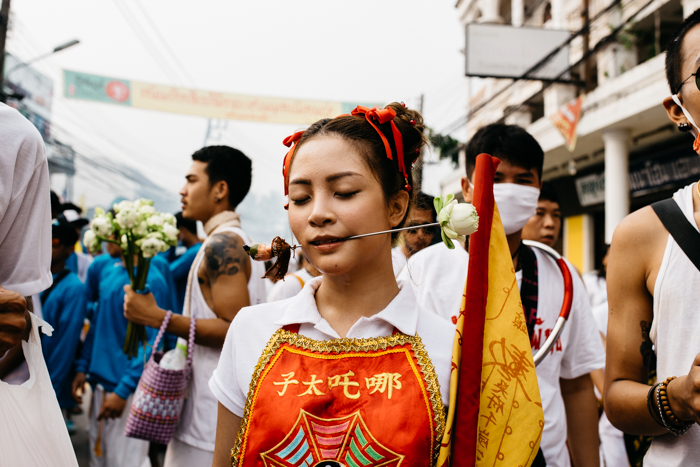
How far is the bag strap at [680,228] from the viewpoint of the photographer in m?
1.54

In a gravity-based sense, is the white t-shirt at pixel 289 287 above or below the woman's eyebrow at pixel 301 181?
below

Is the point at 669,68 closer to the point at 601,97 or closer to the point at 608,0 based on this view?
the point at 601,97

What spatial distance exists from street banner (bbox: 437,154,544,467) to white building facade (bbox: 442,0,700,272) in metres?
9.26

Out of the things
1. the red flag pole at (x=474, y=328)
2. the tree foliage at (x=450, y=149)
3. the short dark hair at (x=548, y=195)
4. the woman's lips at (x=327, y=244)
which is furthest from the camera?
the tree foliage at (x=450, y=149)

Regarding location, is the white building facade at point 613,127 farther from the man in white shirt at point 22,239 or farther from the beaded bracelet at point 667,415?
the man in white shirt at point 22,239

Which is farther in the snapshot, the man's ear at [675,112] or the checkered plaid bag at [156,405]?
the checkered plaid bag at [156,405]

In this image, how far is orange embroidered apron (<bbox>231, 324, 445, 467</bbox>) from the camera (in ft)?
4.10

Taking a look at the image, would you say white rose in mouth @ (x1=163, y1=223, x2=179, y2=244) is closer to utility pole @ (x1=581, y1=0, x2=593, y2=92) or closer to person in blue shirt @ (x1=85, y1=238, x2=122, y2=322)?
person in blue shirt @ (x1=85, y1=238, x2=122, y2=322)

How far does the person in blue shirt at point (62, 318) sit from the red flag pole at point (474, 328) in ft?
12.1

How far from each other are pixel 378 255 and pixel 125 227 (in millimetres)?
2296

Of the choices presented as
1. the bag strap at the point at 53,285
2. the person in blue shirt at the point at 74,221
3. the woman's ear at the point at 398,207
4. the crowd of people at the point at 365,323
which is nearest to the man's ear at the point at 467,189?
the crowd of people at the point at 365,323

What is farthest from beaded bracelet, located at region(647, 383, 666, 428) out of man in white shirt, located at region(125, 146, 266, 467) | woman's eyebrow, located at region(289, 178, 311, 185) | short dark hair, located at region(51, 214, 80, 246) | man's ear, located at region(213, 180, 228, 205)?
short dark hair, located at region(51, 214, 80, 246)

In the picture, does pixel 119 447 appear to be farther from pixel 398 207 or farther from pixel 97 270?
pixel 398 207

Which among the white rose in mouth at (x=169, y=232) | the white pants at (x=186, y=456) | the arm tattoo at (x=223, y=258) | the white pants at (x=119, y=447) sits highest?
the white rose in mouth at (x=169, y=232)
